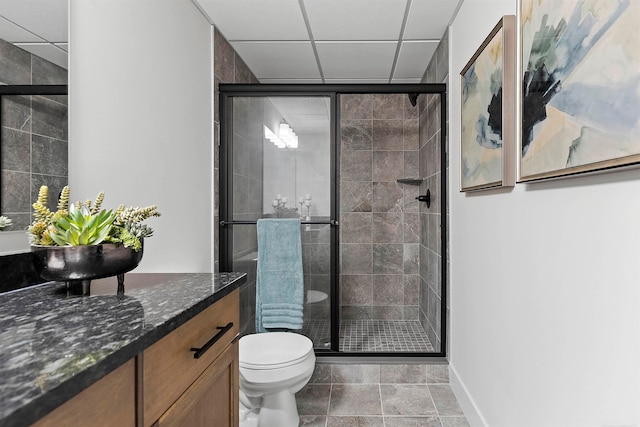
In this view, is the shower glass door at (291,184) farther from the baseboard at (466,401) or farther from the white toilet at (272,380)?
the baseboard at (466,401)

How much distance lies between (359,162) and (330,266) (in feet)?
4.23

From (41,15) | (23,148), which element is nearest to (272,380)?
(23,148)

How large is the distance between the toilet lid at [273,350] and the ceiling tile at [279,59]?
1944 mm

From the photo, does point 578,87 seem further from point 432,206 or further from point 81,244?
point 432,206

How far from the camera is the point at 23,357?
526 millimetres

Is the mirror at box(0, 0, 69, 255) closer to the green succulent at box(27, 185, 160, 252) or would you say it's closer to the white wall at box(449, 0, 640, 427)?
the green succulent at box(27, 185, 160, 252)

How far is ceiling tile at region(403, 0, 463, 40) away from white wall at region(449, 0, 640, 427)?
0.46 feet

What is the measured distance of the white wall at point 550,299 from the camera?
2.63 feet

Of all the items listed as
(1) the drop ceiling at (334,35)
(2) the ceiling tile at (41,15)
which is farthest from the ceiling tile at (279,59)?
(2) the ceiling tile at (41,15)

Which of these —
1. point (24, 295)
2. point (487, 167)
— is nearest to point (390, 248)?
point (487, 167)

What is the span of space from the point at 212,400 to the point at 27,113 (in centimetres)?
97

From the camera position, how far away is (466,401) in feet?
6.11

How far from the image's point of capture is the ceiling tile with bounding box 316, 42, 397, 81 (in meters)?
2.49

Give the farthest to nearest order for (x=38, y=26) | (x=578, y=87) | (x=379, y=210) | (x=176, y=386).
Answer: (x=379, y=210) < (x=38, y=26) < (x=578, y=87) < (x=176, y=386)
